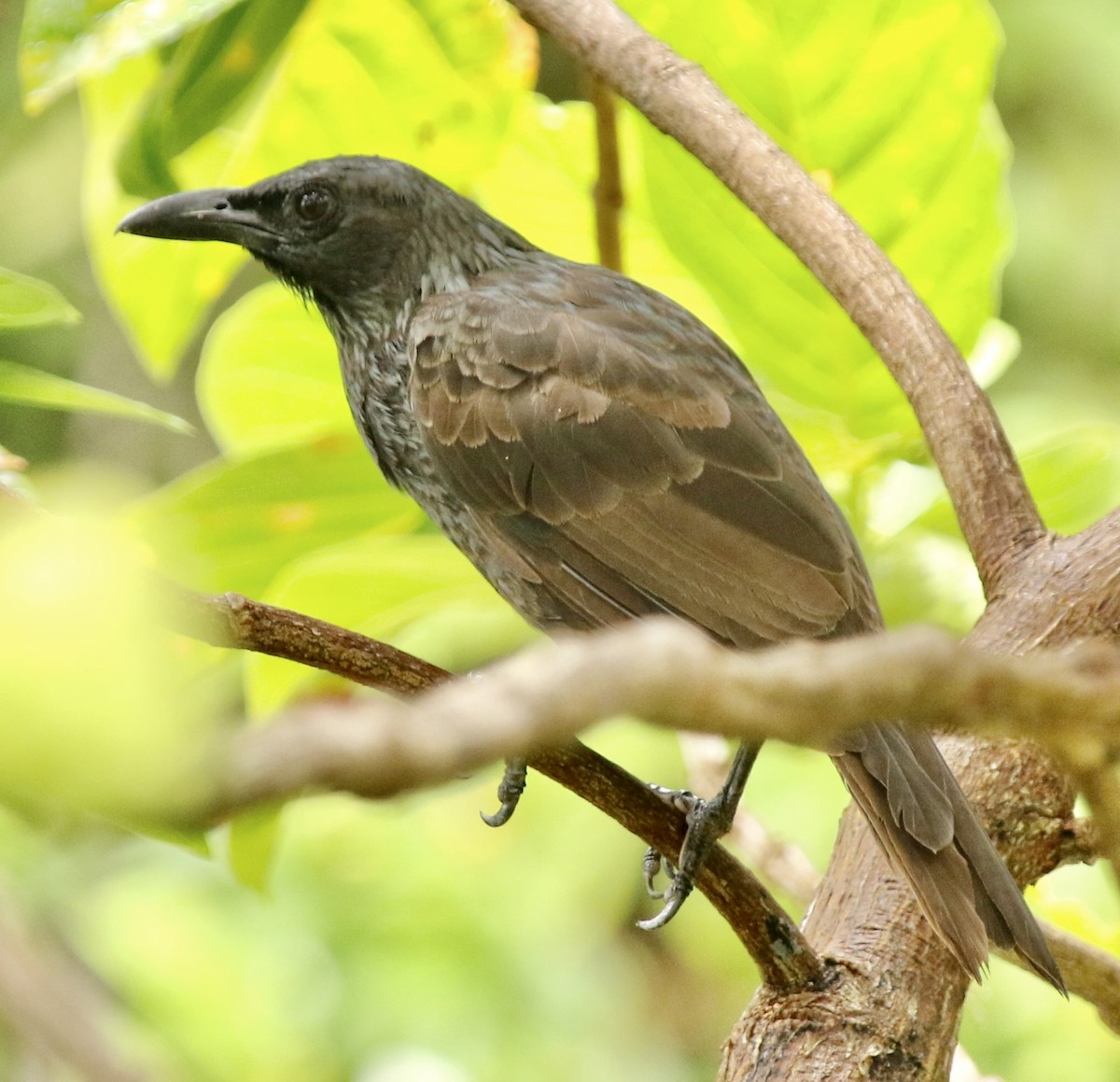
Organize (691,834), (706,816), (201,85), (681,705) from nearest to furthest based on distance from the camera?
1. (681,705)
2. (691,834)
3. (706,816)
4. (201,85)

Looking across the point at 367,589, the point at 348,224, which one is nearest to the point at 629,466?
the point at 367,589

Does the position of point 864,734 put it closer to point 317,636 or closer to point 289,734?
point 317,636

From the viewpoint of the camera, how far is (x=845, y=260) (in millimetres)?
2006

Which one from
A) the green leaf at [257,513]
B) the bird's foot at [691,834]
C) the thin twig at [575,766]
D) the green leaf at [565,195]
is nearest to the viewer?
the thin twig at [575,766]

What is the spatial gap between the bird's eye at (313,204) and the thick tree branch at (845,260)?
58cm

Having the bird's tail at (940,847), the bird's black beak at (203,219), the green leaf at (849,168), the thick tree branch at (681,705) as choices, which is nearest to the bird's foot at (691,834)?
the bird's tail at (940,847)

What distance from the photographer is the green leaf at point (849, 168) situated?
2146mm

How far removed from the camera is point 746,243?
7.50 ft

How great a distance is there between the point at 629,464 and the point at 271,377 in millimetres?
641

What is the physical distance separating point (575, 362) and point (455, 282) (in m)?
0.42

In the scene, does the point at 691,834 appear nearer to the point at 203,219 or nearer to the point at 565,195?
the point at 565,195

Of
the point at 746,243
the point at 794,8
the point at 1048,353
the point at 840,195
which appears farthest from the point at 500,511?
the point at 1048,353

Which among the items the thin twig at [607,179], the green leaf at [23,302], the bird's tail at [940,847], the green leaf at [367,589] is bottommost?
the bird's tail at [940,847]

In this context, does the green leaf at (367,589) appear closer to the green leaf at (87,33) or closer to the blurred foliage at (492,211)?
the blurred foliage at (492,211)
